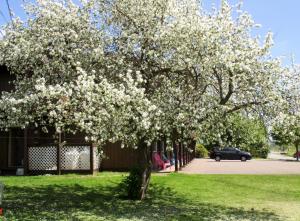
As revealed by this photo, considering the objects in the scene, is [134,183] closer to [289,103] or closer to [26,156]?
[289,103]

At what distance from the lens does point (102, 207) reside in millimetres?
15852

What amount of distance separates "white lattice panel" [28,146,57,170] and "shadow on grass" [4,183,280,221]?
621cm

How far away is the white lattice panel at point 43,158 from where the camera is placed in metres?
26.2

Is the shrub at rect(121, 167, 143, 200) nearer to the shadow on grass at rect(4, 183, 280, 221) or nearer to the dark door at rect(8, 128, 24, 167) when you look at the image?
the shadow on grass at rect(4, 183, 280, 221)

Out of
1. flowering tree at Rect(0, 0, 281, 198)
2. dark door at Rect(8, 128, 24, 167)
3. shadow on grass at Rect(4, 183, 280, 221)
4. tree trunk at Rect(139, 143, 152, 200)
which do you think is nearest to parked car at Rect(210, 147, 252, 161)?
dark door at Rect(8, 128, 24, 167)

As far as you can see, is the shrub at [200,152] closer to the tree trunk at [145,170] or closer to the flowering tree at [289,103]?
the tree trunk at [145,170]

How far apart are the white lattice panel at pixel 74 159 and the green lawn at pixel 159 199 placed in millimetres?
1999

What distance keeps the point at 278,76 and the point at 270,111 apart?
1.23m

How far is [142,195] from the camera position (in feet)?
57.8

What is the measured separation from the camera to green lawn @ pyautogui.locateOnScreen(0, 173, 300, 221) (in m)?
14.5

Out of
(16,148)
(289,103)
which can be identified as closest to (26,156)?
(16,148)

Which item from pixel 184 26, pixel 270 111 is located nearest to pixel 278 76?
pixel 270 111

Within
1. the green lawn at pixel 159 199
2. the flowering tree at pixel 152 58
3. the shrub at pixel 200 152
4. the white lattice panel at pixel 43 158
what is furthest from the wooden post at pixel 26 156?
the shrub at pixel 200 152

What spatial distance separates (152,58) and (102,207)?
514 cm
